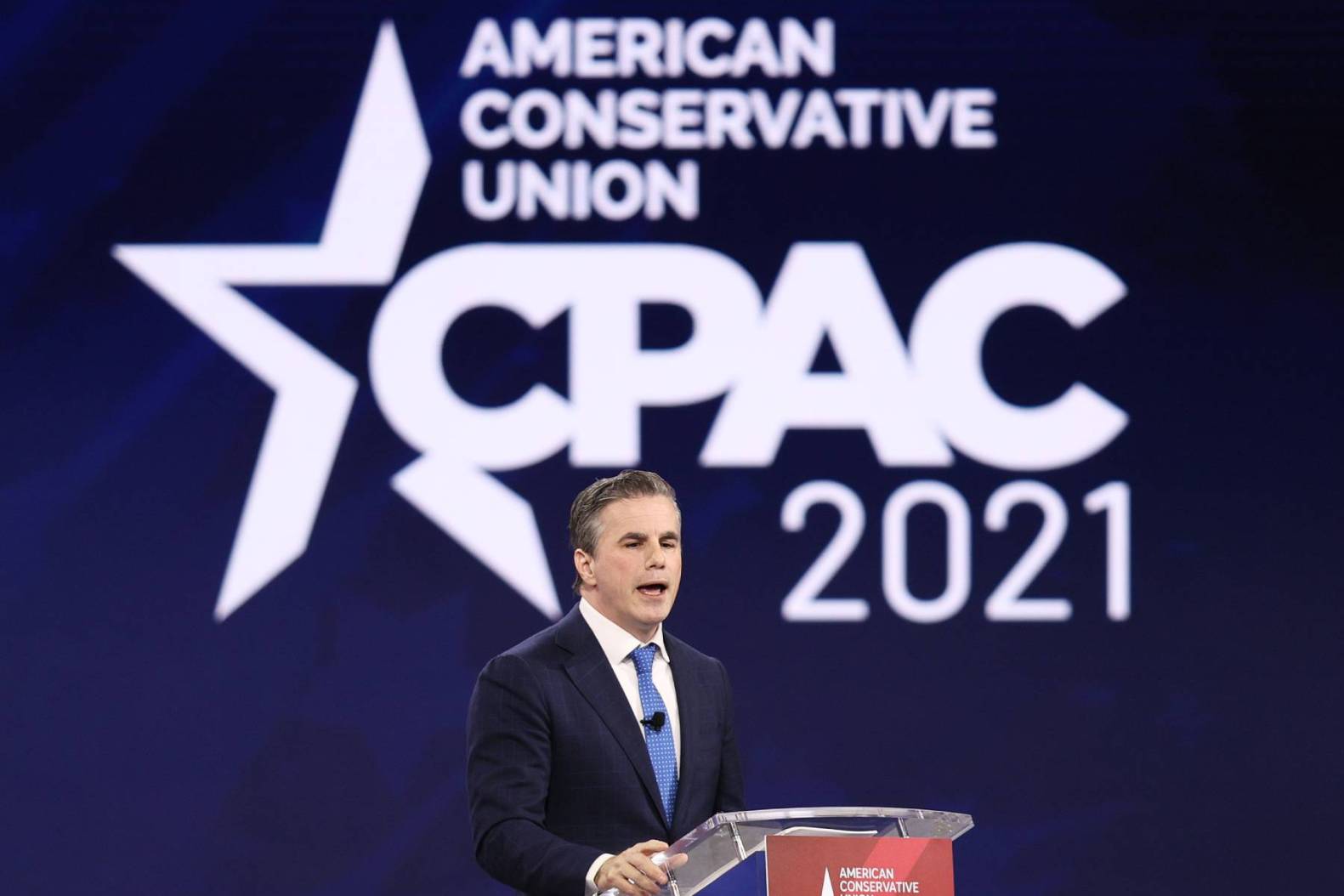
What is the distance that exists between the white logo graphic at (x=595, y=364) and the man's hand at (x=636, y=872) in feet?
7.95

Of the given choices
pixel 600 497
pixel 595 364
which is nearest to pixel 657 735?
pixel 600 497

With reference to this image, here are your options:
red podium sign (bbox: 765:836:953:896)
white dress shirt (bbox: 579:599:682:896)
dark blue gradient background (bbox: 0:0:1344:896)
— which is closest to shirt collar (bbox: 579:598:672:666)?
white dress shirt (bbox: 579:599:682:896)

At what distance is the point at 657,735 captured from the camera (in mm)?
2840

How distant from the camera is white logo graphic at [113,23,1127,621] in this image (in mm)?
4828

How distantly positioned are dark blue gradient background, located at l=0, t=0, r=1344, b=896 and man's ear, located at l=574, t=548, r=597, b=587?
194cm

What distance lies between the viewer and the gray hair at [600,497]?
2.86 m

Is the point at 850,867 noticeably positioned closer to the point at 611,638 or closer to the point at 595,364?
the point at 611,638

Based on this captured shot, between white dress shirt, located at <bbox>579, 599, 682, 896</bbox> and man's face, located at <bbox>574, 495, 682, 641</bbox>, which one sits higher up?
man's face, located at <bbox>574, 495, 682, 641</bbox>

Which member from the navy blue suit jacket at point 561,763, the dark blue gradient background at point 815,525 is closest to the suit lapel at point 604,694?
the navy blue suit jacket at point 561,763

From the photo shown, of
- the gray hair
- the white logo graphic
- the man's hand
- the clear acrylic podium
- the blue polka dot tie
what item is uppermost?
the white logo graphic

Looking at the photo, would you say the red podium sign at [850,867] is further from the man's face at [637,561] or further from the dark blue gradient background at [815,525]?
the dark blue gradient background at [815,525]

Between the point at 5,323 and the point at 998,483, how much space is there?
2975 millimetres

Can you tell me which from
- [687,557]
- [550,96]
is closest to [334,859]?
[687,557]

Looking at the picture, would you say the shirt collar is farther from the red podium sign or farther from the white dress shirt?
the red podium sign
